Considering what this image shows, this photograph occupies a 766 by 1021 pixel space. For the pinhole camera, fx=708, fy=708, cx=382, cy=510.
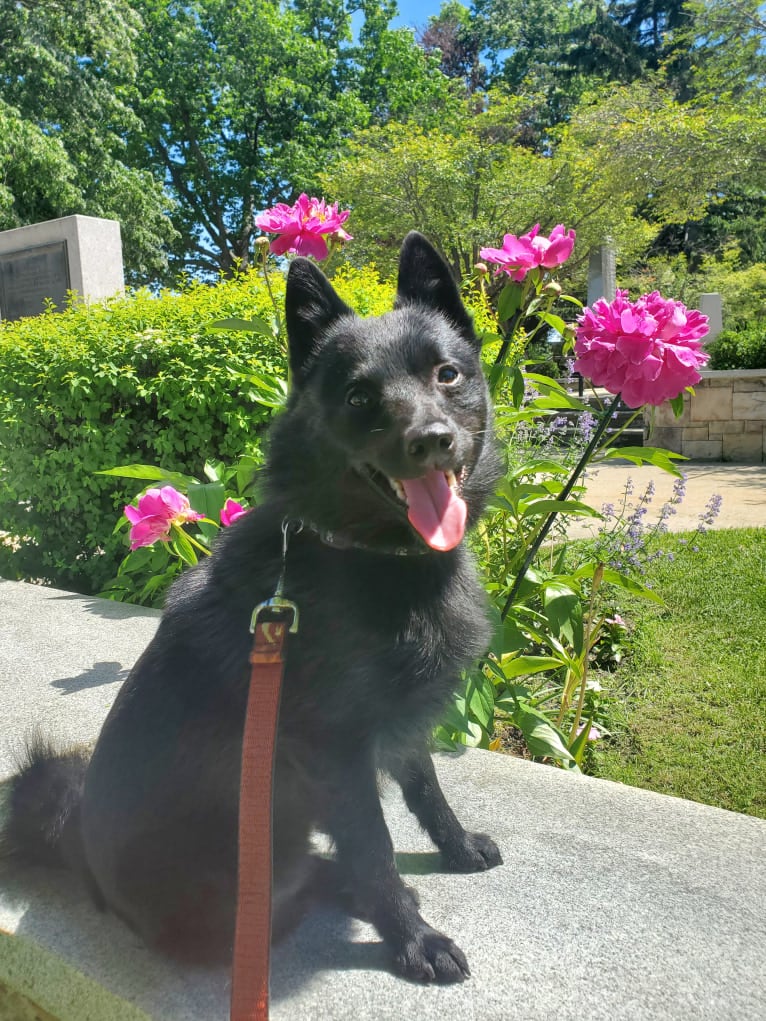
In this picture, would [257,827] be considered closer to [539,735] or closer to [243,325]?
[539,735]

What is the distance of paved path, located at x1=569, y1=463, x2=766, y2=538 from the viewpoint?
6.64 m

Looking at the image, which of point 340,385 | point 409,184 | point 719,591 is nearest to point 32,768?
point 340,385

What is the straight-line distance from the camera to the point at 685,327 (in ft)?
7.13

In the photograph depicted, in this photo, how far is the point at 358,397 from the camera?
1496mm

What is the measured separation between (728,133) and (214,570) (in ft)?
51.1

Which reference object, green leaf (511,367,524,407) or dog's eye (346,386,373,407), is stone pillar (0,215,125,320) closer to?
green leaf (511,367,524,407)

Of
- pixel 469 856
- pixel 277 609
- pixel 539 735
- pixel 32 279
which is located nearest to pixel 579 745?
pixel 539 735

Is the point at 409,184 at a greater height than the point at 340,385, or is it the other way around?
the point at 409,184

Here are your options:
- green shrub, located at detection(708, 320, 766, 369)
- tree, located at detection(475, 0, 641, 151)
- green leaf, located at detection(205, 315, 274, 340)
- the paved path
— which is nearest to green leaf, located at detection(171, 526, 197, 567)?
green leaf, located at detection(205, 315, 274, 340)

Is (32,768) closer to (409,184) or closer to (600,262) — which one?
(409,184)

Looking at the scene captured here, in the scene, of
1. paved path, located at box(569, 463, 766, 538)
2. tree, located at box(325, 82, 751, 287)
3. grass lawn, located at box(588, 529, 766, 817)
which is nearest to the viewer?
grass lawn, located at box(588, 529, 766, 817)

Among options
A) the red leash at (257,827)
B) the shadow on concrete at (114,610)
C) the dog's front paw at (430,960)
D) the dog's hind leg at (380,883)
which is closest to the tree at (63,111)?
the shadow on concrete at (114,610)

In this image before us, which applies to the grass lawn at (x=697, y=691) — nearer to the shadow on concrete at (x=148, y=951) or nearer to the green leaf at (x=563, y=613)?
the green leaf at (x=563, y=613)

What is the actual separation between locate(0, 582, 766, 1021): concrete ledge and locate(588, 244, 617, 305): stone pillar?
2259cm
